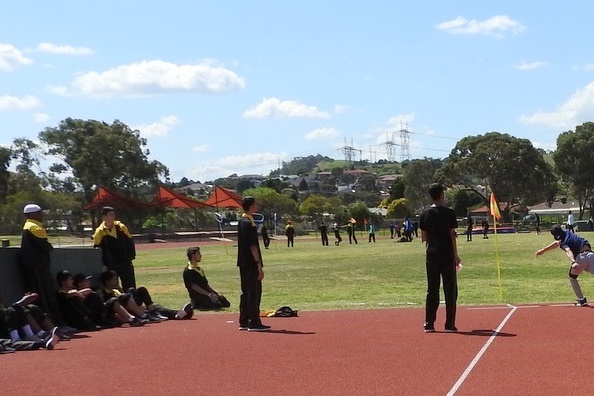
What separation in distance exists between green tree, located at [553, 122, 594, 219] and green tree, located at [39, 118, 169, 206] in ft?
165

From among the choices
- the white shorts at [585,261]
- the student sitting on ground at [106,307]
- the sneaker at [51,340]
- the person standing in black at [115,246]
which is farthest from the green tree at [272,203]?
the sneaker at [51,340]

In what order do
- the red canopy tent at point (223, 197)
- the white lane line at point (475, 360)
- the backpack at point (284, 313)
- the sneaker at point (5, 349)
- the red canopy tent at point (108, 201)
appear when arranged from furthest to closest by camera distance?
the red canopy tent at point (108, 201) → the red canopy tent at point (223, 197) → the backpack at point (284, 313) → the sneaker at point (5, 349) → the white lane line at point (475, 360)

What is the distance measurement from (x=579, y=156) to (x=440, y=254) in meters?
94.1

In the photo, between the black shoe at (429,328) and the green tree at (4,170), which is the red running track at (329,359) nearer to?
the black shoe at (429,328)

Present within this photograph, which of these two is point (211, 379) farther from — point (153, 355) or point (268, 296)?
point (268, 296)

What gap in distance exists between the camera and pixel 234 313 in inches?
654

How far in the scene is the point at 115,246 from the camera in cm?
1642

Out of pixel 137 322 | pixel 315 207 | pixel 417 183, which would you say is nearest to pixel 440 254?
pixel 137 322

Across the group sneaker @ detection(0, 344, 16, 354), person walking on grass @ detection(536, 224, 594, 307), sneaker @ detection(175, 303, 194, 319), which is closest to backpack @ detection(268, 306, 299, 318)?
sneaker @ detection(175, 303, 194, 319)

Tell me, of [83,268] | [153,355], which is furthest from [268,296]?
[153,355]

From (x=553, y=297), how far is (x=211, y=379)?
10.1m

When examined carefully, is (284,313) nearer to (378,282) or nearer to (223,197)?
(378,282)

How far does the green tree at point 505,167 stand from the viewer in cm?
10256

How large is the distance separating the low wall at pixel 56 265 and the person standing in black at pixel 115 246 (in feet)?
0.63
